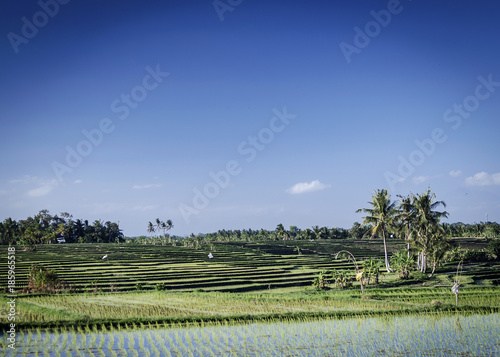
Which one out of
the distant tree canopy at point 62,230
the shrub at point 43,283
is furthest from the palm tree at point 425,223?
the distant tree canopy at point 62,230

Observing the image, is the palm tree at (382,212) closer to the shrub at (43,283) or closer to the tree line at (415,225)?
the tree line at (415,225)

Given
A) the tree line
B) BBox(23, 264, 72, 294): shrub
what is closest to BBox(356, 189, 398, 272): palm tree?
the tree line

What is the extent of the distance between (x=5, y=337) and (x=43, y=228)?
322 ft

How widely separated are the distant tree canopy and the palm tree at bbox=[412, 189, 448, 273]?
78.0 metres

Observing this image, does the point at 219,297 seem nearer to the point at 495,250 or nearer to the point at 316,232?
the point at 495,250

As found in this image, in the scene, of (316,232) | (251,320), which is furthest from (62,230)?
(251,320)

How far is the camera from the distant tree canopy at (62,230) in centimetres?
9631

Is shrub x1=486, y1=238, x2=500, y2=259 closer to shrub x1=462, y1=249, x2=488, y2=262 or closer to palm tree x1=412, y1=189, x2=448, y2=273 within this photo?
shrub x1=462, y1=249, x2=488, y2=262

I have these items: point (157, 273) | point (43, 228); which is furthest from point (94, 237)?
point (157, 273)

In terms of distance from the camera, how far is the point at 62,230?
104 meters

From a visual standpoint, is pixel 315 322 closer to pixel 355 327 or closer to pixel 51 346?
pixel 355 327

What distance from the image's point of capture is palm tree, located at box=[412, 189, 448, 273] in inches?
1594

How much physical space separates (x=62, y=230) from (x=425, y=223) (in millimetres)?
86334

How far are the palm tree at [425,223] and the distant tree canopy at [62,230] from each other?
78.0 m
